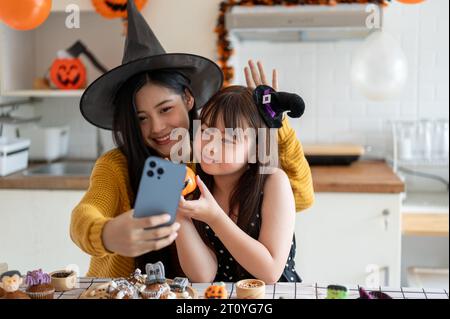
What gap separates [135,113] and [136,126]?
10mm

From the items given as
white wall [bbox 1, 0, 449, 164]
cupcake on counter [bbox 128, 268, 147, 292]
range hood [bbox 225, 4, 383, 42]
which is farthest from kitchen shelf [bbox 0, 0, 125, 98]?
white wall [bbox 1, 0, 449, 164]

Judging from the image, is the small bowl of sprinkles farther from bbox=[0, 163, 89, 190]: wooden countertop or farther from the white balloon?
the white balloon

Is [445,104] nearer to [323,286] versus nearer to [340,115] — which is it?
[340,115]

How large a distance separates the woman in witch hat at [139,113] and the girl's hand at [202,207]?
0.19 ft

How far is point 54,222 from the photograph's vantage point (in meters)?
0.57

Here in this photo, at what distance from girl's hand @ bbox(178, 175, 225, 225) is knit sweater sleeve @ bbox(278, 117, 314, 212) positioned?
11cm

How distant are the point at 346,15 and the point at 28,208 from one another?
72 cm

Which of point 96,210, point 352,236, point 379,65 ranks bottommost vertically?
point 352,236

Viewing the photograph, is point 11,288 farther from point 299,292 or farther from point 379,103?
point 379,103

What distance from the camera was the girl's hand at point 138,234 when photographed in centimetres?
37

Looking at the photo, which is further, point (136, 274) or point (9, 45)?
point (9, 45)

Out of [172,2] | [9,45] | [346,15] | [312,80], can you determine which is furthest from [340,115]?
[9,45]

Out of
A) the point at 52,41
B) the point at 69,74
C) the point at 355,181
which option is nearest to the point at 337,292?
the point at 52,41

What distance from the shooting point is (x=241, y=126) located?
48 cm
